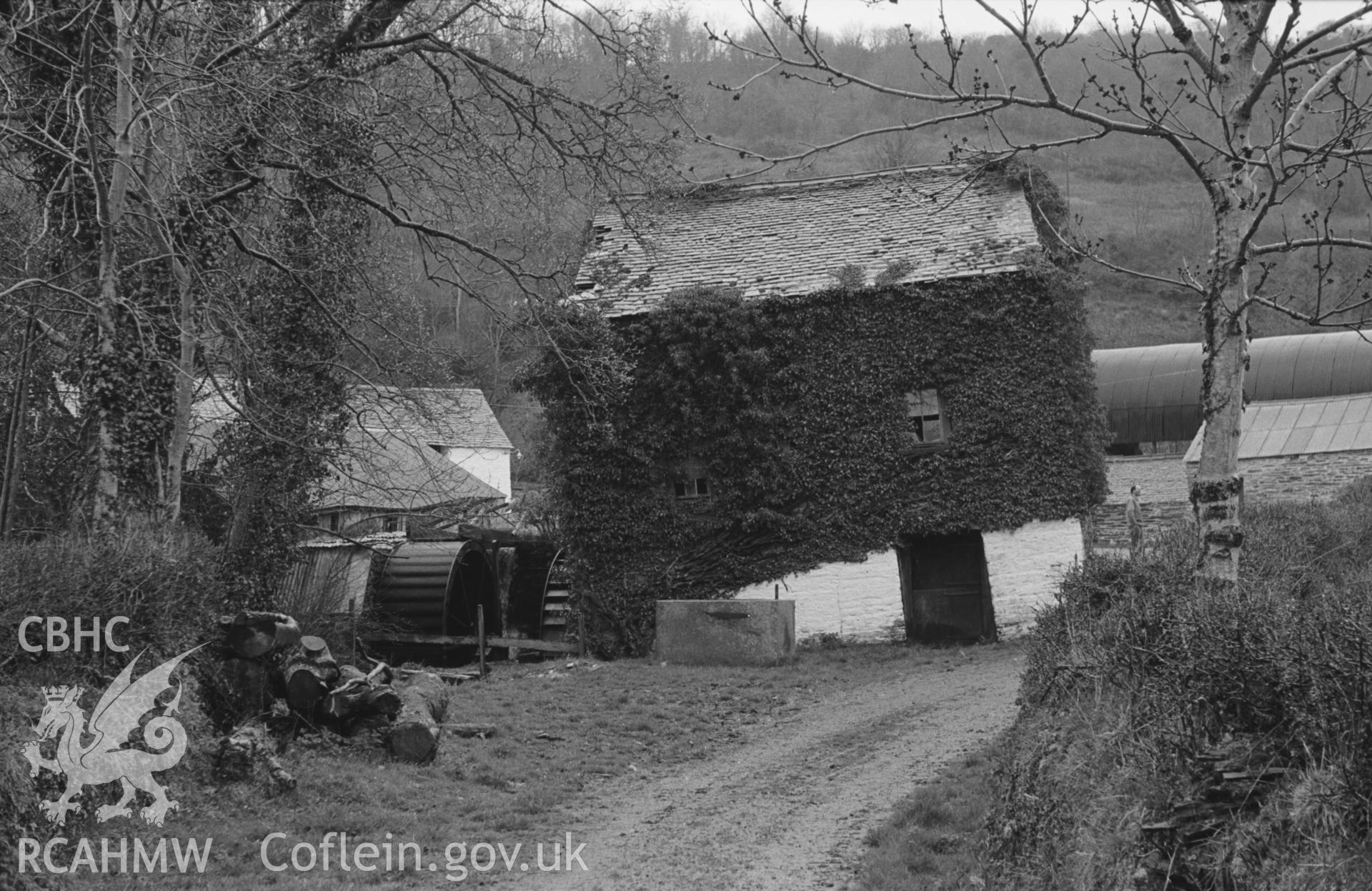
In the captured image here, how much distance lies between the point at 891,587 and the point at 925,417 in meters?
2.88

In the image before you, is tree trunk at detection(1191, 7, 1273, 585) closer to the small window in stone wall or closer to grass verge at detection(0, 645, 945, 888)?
grass verge at detection(0, 645, 945, 888)

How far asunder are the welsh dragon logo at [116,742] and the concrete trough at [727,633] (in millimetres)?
9146

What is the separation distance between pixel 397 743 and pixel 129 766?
2.77m

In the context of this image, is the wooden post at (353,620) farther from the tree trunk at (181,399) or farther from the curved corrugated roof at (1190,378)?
the curved corrugated roof at (1190,378)

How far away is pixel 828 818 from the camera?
892cm

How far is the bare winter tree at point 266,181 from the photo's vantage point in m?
9.13

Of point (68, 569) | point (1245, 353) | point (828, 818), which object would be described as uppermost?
point (1245, 353)

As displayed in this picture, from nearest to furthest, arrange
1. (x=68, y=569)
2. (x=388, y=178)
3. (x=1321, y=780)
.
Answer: (x=1321, y=780) < (x=68, y=569) < (x=388, y=178)

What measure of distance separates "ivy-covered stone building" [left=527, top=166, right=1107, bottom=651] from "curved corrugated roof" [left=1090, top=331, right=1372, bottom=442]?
679 inches

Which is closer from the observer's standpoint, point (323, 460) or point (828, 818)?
point (828, 818)

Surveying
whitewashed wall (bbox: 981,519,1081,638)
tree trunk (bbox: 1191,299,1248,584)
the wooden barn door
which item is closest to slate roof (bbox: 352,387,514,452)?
tree trunk (bbox: 1191,299,1248,584)

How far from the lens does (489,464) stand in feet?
153

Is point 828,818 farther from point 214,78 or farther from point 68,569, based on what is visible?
point 214,78

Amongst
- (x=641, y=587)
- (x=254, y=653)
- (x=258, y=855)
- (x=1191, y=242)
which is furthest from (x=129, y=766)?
(x=1191, y=242)
